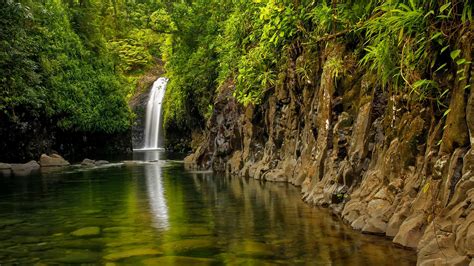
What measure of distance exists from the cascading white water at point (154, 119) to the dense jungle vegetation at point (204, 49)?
2.04m

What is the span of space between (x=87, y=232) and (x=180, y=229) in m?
1.45

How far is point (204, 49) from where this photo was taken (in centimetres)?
2584

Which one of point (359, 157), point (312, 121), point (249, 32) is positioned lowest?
point (359, 157)

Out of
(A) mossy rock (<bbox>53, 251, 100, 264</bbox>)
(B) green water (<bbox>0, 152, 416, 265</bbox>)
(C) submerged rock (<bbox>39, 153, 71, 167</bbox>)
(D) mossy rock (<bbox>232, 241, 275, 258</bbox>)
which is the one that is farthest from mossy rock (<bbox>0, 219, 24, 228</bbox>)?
(C) submerged rock (<bbox>39, 153, 71, 167</bbox>)

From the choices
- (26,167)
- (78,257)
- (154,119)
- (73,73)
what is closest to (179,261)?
(78,257)

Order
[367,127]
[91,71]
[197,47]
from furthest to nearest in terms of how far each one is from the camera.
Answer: [91,71] → [197,47] → [367,127]

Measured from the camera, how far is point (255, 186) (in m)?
14.0

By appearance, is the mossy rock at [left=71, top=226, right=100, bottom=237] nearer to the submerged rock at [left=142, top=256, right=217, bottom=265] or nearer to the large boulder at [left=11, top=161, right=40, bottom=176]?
the submerged rock at [left=142, top=256, right=217, bottom=265]

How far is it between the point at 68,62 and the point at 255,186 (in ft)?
64.6

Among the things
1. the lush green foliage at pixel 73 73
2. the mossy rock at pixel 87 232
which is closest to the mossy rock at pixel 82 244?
the mossy rock at pixel 87 232

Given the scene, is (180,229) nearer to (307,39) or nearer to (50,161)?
(307,39)

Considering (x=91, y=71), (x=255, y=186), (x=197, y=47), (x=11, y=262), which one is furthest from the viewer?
(x=91, y=71)

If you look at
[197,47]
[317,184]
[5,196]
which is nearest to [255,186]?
[317,184]

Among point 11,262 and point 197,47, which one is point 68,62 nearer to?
point 197,47
